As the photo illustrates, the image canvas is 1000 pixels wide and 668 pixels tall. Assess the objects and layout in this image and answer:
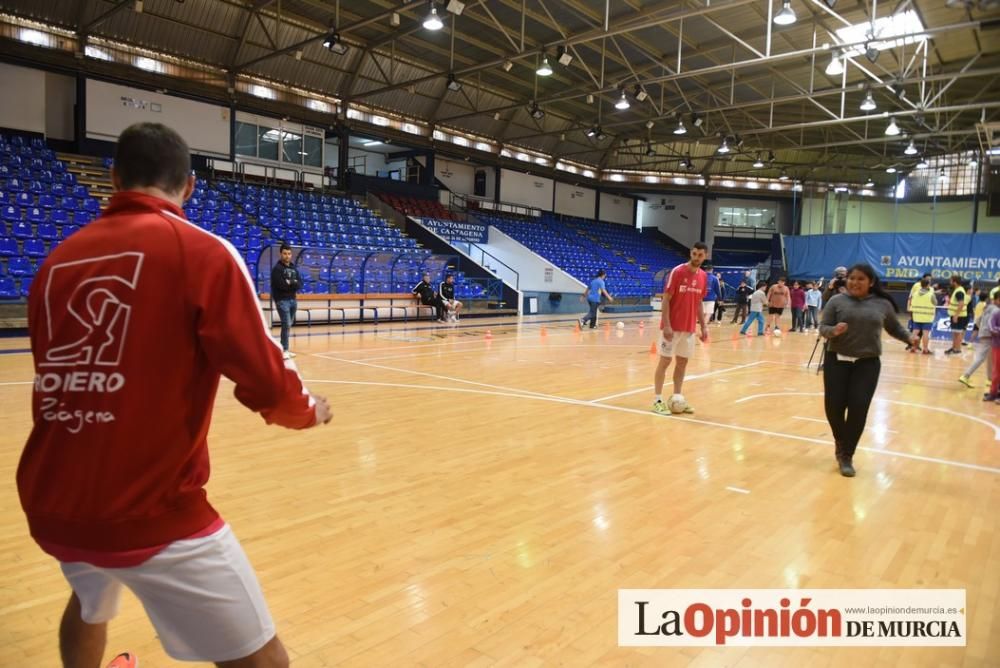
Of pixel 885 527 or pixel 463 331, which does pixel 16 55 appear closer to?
pixel 463 331

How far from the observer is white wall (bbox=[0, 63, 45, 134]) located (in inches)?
695

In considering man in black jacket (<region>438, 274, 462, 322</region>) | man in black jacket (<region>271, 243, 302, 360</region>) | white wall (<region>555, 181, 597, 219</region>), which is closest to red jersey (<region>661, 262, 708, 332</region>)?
man in black jacket (<region>271, 243, 302, 360</region>)

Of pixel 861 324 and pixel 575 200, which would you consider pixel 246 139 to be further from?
pixel 861 324

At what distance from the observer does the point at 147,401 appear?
134 cm

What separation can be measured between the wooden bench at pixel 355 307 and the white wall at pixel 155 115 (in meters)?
7.94

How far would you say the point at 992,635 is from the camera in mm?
2791

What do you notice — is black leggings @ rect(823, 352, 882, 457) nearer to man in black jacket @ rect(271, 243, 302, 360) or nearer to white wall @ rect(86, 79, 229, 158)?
man in black jacket @ rect(271, 243, 302, 360)

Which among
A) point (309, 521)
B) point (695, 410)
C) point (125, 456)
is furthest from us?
point (695, 410)

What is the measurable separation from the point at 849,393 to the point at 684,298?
2.25 m

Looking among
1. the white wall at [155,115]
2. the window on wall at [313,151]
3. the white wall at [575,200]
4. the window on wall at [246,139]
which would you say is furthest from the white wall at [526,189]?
the white wall at [155,115]

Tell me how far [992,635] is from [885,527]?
50.0 inches

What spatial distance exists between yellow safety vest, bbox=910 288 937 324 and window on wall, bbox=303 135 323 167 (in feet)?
65.5

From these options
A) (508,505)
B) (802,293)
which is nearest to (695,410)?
(508,505)

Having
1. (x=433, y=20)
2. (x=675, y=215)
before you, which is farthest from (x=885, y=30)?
(x=675, y=215)
